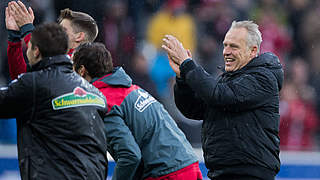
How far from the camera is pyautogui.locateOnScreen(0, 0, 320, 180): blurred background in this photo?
Answer: 6.07m

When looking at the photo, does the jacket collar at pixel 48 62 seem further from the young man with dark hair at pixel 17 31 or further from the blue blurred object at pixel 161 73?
the blue blurred object at pixel 161 73

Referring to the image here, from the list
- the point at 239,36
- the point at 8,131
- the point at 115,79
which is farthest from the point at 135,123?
the point at 8,131

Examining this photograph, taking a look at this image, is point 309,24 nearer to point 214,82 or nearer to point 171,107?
point 171,107

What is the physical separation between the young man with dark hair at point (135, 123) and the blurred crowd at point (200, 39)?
123 cm

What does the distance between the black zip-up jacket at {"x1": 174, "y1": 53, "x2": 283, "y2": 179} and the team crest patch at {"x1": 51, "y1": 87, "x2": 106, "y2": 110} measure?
2.38ft

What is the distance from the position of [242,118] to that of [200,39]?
2.64 m

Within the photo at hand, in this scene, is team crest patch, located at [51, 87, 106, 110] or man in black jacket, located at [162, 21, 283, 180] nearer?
team crest patch, located at [51, 87, 106, 110]

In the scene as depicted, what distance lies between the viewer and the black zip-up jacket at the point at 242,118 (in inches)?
155

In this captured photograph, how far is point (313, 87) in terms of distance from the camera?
7.24 m

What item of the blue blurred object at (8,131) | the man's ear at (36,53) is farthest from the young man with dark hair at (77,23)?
the blue blurred object at (8,131)

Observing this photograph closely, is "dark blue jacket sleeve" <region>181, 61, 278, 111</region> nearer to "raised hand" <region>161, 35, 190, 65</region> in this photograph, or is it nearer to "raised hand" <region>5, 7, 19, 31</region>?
"raised hand" <region>161, 35, 190, 65</region>

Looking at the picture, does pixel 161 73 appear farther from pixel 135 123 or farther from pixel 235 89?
pixel 235 89

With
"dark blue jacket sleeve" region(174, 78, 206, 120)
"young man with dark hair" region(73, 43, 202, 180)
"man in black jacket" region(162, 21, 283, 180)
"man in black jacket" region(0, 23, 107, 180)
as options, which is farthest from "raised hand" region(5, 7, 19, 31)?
"dark blue jacket sleeve" region(174, 78, 206, 120)

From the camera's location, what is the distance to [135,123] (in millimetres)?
4109
